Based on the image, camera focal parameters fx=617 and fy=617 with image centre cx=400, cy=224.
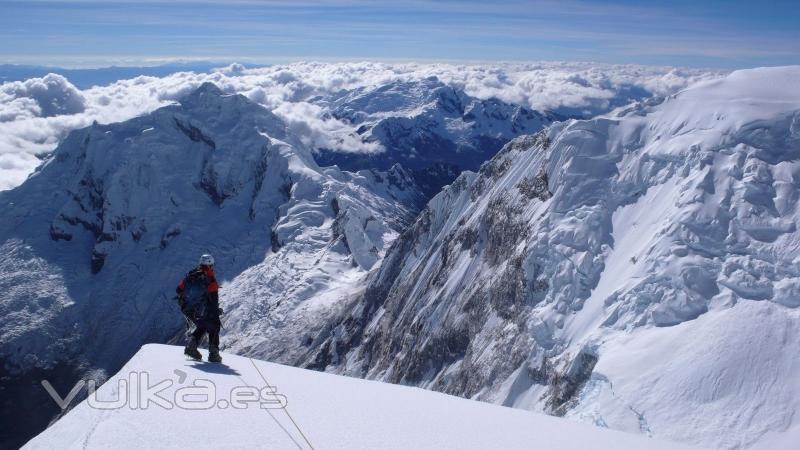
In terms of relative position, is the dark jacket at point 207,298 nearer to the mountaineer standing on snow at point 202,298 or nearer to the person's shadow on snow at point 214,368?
the mountaineer standing on snow at point 202,298

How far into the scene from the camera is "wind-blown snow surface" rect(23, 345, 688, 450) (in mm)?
11484

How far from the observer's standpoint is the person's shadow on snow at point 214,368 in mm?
17078

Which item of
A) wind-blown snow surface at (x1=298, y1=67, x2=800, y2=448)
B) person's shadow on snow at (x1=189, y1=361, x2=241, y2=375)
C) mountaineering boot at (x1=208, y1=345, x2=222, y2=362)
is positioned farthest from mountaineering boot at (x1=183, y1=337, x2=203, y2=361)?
wind-blown snow surface at (x1=298, y1=67, x2=800, y2=448)

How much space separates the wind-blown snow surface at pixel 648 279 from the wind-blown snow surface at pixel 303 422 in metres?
14.5

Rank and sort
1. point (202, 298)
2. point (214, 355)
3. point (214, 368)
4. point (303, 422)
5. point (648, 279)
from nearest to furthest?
point (303, 422) < point (214, 368) < point (214, 355) < point (202, 298) < point (648, 279)

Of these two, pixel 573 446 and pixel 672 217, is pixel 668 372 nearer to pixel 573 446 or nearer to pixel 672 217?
pixel 672 217

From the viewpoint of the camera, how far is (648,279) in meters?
36.3

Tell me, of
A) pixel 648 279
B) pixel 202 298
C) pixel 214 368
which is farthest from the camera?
pixel 648 279

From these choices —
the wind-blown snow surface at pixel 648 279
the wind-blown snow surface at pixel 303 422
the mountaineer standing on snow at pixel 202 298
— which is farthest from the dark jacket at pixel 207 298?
the wind-blown snow surface at pixel 648 279

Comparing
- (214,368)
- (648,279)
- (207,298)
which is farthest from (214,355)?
(648,279)

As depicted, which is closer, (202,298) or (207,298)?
(207,298)

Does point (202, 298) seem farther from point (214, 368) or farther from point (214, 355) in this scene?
point (214, 368)

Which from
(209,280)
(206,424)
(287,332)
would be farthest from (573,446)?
(287,332)

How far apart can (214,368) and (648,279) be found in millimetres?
27330
